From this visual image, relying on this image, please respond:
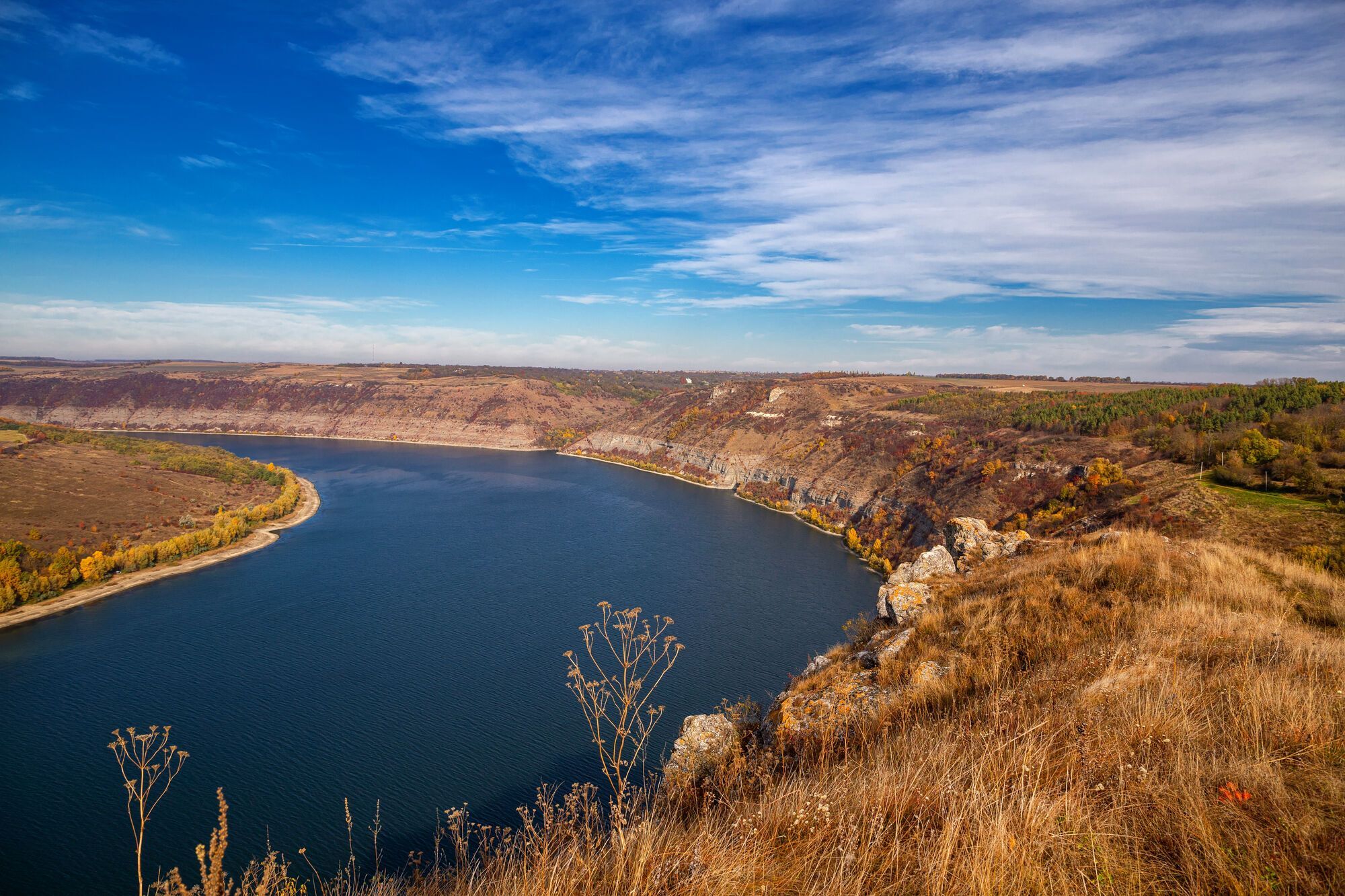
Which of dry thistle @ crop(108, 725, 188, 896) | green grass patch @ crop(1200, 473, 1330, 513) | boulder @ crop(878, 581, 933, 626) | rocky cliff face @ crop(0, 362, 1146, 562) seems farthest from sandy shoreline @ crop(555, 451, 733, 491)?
boulder @ crop(878, 581, 933, 626)

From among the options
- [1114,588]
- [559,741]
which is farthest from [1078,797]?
[559,741]

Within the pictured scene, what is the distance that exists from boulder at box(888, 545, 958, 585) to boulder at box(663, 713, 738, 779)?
530 cm

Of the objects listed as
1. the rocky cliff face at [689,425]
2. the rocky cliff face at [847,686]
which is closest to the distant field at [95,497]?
the rocky cliff face at [847,686]

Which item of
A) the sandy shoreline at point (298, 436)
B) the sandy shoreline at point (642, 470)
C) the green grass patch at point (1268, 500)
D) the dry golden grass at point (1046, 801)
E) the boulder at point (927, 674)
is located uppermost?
the dry golden grass at point (1046, 801)

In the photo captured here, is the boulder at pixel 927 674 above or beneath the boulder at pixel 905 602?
above

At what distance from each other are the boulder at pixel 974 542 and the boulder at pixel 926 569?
0.35 metres

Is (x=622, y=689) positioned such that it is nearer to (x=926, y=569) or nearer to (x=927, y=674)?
(x=927, y=674)

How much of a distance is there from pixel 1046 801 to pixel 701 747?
5463mm

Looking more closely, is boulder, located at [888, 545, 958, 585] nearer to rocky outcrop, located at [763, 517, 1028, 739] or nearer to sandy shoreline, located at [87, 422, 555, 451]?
rocky outcrop, located at [763, 517, 1028, 739]

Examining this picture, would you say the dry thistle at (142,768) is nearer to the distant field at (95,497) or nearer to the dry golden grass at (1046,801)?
the dry golden grass at (1046,801)

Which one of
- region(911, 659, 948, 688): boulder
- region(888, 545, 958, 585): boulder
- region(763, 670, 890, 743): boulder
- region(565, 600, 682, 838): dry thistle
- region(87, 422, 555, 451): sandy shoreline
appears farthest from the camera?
region(87, 422, 555, 451): sandy shoreline

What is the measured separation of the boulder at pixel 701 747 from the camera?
5.91 meters

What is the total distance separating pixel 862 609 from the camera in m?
33.2

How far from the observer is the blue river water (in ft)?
57.5
